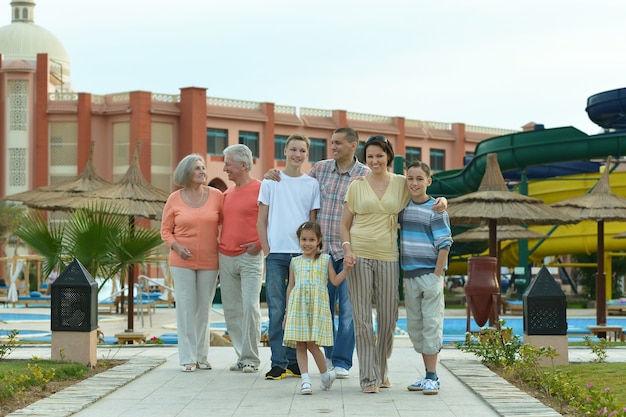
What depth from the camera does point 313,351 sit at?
7.79 metres

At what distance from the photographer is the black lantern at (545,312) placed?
30.2 ft

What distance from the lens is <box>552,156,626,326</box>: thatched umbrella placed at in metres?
19.0

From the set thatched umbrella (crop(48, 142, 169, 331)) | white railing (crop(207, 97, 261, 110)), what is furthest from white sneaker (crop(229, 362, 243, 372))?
white railing (crop(207, 97, 261, 110))

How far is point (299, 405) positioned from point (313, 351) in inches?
31.4

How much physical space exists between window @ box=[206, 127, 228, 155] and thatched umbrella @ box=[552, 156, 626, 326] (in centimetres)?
3893

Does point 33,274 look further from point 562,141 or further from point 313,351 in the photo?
point 313,351

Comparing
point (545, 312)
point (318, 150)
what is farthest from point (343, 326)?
point (318, 150)

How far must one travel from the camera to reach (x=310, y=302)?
783 centimetres

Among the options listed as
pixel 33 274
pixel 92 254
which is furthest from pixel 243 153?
pixel 33 274

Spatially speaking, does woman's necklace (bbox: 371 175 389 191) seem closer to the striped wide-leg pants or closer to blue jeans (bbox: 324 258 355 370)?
the striped wide-leg pants

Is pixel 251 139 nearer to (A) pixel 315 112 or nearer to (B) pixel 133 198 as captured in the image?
(A) pixel 315 112

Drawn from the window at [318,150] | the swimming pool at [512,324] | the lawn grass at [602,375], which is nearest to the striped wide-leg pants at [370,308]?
the lawn grass at [602,375]

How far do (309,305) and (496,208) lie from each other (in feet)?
35.3

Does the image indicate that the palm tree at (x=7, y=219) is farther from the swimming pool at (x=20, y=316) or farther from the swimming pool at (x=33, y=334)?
the swimming pool at (x=33, y=334)
